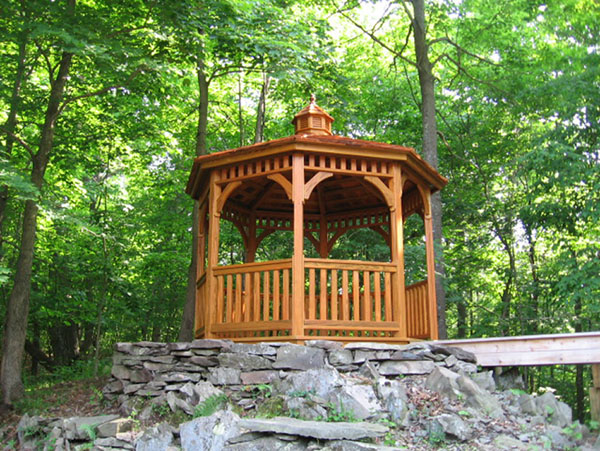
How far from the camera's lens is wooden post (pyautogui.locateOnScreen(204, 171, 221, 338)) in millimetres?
7969

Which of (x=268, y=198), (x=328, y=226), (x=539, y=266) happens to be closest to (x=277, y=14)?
(x=268, y=198)

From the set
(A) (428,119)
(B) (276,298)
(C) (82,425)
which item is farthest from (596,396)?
(A) (428,119)

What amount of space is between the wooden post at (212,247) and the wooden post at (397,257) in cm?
254

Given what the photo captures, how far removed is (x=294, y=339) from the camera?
286 inches

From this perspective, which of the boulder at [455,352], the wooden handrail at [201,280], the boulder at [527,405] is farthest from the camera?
the wooden handrail at [201,280]

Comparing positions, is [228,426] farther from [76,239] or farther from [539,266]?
[539,266]

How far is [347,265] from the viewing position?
25.3 feet

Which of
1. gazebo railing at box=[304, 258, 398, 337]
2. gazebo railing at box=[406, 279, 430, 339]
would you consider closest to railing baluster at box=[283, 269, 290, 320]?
gazebo railing at box=[304, 258, 398, 337]

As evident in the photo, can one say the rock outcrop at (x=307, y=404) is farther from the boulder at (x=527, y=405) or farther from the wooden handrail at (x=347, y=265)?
the wooden handrail at (x=347, y=265)

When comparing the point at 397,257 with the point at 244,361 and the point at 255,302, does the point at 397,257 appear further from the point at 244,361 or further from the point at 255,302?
the point at 244,361

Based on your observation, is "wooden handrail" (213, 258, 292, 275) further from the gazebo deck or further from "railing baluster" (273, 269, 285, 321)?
"railing baluster" (273, 269, 285, 321)

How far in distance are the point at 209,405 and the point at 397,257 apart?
10.7 ft

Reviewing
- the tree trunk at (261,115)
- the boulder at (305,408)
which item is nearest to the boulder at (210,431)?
the boulder at (305,408)

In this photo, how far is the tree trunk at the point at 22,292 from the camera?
9.34 meters
